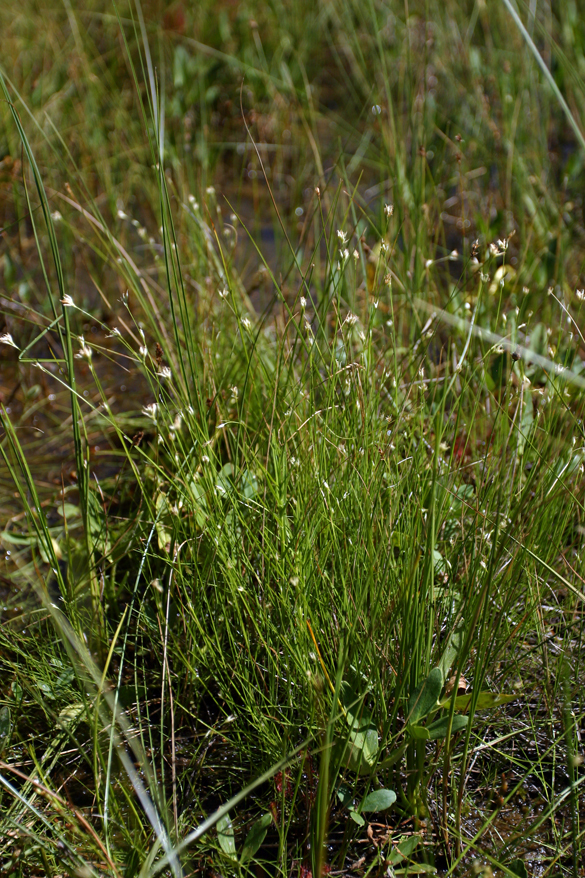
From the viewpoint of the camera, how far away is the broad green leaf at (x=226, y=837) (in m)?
1.15

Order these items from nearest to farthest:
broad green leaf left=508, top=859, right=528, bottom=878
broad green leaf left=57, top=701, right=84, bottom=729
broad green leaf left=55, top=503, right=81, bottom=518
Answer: broad green leaf left=508, top=859, right=528, bottom=878, broad green leaf left=57, top=701, right=84, bottom=729, broad green leaf left=55, top=503, right=81, bottom=518

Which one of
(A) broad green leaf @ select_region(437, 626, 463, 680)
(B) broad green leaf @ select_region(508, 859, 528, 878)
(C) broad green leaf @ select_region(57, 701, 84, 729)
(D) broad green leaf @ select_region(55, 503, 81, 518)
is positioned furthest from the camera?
(D) broad green leaf @ select_region(55, 503, 81, 518)

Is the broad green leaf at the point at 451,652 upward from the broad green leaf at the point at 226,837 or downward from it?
upward

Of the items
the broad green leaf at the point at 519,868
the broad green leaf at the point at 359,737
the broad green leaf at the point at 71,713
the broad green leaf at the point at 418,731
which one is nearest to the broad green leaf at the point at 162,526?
the broad green leaf at the point at 71,713

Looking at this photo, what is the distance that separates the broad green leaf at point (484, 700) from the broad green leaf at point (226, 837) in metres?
0.41

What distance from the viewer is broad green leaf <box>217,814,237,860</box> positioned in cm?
115

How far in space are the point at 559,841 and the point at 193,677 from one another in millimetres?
688

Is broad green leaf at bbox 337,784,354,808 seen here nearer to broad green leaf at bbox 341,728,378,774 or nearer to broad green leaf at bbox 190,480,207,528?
broad green leaf at bbox 341,728,378,774

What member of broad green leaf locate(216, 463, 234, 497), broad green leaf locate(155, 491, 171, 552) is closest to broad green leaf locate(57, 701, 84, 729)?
broad green leaf locate(155, 491, 171, 552)

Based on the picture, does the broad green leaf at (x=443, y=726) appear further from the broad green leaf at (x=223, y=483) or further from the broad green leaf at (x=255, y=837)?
the broad green leaf at (x=223, y=483)

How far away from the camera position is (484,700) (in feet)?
3.92

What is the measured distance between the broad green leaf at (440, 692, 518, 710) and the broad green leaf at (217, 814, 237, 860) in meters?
0.41

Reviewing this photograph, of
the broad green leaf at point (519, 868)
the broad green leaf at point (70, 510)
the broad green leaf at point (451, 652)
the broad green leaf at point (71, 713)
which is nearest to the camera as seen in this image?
the broad green leaf at point (519, 868)

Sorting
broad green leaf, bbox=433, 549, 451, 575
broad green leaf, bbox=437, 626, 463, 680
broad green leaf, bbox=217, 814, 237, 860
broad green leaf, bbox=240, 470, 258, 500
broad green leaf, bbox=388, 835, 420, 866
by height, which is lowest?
broad green leaf, bbox=388, 835, 420, 866
